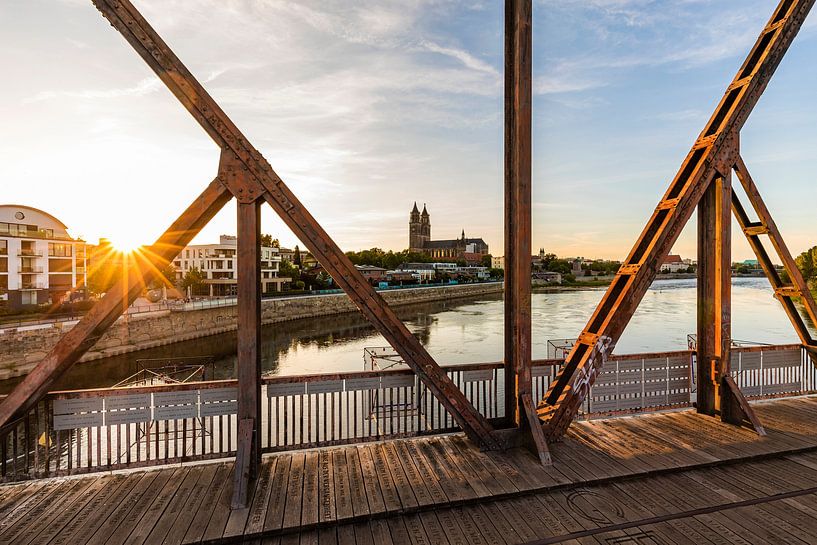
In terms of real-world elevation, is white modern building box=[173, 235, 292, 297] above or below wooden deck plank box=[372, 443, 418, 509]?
above

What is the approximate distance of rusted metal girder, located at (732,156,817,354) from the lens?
6032 mm

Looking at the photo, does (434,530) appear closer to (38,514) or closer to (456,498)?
(456,498)

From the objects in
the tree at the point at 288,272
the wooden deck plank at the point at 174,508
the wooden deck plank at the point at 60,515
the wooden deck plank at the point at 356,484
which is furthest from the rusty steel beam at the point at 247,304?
the tree at the point at 288,272

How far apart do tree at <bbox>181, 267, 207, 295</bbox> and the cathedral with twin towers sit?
4136 inches

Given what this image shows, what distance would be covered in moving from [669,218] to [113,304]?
6890 mm

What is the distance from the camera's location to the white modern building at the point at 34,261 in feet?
113

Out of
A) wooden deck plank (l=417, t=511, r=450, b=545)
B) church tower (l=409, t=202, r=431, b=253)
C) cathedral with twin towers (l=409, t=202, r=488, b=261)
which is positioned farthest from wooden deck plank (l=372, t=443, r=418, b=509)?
church tower (l=409, t=202, r=431, b=253)

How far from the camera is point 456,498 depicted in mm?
3873

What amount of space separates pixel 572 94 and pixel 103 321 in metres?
8.71

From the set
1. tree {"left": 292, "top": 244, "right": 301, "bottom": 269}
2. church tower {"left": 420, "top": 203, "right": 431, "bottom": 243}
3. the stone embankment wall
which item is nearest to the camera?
the stone embankment wall

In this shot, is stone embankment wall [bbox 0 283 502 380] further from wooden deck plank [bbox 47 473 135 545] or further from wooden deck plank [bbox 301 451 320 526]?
wooden deck plank [bbox 301 451 320 526]

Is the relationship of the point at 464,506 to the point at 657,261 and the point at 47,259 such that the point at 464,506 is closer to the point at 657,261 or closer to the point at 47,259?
the point at 657,261

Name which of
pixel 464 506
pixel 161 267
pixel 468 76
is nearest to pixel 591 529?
pixel 464 506

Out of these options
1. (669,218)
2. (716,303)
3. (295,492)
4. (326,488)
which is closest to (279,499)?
(295,492)
